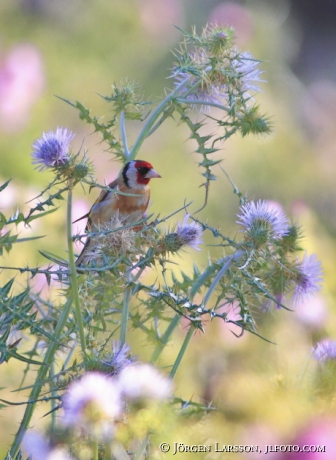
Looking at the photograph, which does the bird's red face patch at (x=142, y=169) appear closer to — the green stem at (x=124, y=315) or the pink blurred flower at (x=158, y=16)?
the green stem at (x=124, y=315)

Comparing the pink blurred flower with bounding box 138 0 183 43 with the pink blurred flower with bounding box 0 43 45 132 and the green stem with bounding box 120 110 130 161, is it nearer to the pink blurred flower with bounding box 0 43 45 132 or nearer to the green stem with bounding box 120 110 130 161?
the pink blurred flower with bounding box 0 43 45 132

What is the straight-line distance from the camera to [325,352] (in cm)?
86

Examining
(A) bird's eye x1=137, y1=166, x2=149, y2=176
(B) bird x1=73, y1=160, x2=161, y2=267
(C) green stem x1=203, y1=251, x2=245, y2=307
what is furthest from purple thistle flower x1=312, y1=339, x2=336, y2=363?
(A) bird's eye x1=137, y1=166, x2=149, y2=176

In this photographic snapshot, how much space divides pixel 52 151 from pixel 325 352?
1.61 ft

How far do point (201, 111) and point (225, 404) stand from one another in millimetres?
674

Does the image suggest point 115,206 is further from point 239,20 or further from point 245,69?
point 239,20

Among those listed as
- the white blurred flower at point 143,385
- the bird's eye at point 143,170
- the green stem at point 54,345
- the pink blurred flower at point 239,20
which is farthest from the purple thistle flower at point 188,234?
the pink blurred flower at point 239,20

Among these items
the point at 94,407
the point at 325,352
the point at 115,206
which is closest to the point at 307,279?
the point at 325,352

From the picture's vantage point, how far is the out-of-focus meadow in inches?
34.0

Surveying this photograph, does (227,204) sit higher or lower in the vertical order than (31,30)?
lower

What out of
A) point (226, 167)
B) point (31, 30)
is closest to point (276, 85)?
point (226, 167)

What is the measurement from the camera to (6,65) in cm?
312

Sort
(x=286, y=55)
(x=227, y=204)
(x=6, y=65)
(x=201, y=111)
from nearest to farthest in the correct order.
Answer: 1. (x=201, y=111)
2. (x=6, y=65)
3. (x=227, y=204)
4. (x=286, y=55)

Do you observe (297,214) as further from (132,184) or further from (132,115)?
(132,115)
